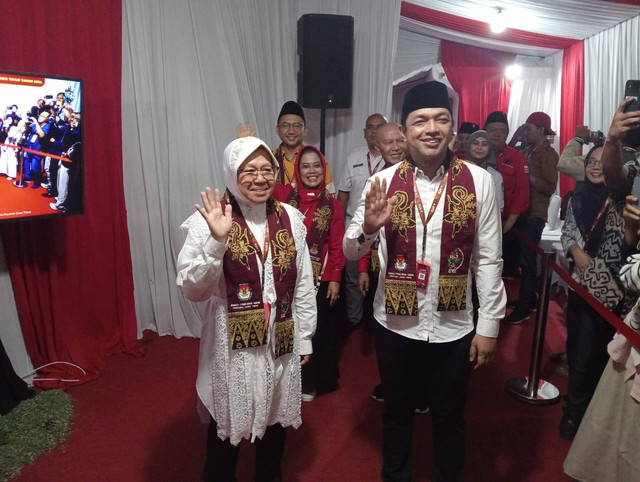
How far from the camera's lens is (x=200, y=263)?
5.28 ft

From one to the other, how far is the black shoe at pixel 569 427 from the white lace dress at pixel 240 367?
5.16ft

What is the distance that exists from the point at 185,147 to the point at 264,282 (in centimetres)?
226

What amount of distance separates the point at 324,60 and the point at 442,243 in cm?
272

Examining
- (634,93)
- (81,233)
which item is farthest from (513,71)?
(81,233)

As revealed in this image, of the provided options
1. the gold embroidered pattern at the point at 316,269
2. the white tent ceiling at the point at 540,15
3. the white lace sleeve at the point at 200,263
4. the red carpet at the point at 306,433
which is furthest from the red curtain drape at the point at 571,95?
the white lace sleeve at the point at 200,263

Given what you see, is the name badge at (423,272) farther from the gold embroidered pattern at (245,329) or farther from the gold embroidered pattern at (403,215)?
the gold embroidered pattern at (245,329)

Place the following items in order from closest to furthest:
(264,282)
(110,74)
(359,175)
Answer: (264,282) → (110,74) → (359,175)

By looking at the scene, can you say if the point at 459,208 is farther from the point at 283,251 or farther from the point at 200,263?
the point at 200,263

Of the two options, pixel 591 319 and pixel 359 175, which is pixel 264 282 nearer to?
pixel 591 319

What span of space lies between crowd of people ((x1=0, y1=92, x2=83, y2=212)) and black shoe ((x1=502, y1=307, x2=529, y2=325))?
138 inches

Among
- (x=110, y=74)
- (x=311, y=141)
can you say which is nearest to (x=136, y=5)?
(x=110, y=74)

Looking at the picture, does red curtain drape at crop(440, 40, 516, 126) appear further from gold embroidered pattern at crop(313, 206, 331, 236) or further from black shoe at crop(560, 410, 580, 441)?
black shoe at crop(560, 410, 580, 441)

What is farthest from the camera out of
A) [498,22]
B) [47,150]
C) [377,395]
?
[498,22]

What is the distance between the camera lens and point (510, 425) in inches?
108
